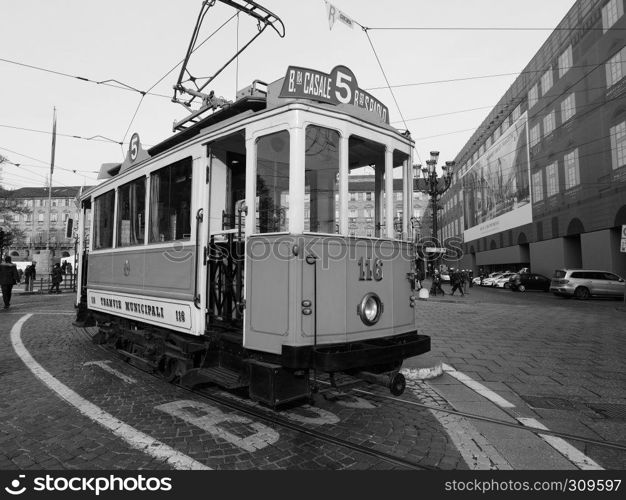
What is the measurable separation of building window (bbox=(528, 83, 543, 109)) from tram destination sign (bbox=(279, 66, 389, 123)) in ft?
109

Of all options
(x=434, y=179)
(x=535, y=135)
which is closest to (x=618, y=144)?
(x=535, y=135)

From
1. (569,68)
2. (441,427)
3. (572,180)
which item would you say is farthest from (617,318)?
(569,68)

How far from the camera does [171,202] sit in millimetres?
5188

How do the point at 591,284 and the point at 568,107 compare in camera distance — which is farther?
the point at 568,107

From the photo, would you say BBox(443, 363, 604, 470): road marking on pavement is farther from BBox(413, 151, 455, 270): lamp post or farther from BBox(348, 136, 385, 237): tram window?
BBox(413, 151, 455, 270): lamp post

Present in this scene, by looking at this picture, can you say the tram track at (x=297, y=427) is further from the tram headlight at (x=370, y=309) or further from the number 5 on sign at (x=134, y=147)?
the number 5 on sign at (x=134, y=147)

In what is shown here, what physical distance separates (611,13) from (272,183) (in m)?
27.6

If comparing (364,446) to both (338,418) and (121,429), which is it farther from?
(121,429)

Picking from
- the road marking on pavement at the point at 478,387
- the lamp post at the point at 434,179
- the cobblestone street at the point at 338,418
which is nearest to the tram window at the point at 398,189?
the cobblestone street at the point at 338,418

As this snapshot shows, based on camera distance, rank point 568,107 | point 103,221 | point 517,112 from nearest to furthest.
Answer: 1. point 103,221
2. point 568,107
3. point 517,112

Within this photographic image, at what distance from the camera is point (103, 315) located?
7234 mm

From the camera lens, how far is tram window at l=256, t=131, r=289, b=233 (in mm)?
3975

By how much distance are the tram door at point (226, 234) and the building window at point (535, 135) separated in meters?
32.8
